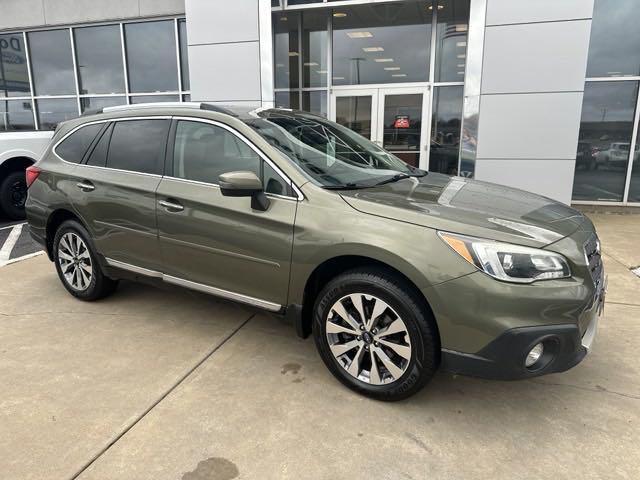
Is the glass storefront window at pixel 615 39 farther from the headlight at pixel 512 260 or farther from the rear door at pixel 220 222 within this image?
the rear door at pixel 220 222

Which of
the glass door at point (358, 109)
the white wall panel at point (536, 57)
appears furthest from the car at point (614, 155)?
the glass door at point (358, 109)

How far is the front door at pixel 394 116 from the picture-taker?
31.3 ft

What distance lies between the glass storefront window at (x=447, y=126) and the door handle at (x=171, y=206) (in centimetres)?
711

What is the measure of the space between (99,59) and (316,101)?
5.63 m

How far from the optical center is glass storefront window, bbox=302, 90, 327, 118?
10.3m

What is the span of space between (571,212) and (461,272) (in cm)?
131

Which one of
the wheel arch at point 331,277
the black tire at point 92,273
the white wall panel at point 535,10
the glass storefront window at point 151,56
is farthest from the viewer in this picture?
the glass storefront window at point 151,56

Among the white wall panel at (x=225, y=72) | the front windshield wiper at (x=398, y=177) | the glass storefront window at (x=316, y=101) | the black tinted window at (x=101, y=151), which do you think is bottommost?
the front windshield wiper at (x=398, y=177)

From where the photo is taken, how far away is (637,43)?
Result: 8.68 metres

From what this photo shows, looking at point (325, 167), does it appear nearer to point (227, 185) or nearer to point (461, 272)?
point (227, 185)

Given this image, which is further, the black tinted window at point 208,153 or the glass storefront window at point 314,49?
the glass storefront window at point 314,49

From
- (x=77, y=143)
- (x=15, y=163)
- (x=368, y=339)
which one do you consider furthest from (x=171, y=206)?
(x=15, y=163)

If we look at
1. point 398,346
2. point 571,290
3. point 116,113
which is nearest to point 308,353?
point 398,346

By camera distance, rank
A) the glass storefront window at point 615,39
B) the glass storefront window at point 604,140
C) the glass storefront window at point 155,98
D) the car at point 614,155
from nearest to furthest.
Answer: the glass storefront window at point 615,39 < the glass storefront window at point 604,140 < the car at point 614,155 < the glass storefront window at point 155,98
